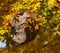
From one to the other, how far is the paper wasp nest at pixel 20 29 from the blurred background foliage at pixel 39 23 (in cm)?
11

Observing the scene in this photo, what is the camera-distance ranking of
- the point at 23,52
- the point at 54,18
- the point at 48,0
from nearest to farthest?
the point at 48,0 → the point at 54,18 → the point at 23,52

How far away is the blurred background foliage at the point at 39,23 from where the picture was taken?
158 inches

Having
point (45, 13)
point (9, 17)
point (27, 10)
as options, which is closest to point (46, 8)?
point (45, 13)

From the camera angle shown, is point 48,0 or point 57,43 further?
point 57,43

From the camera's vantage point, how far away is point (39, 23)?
13.2 ft

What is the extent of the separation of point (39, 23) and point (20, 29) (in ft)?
1.29

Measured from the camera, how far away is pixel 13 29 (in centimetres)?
432

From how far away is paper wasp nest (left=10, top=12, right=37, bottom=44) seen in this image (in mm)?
4090

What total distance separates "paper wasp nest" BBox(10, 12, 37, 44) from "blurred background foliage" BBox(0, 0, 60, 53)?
4.3 inches

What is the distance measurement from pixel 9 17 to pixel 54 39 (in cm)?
138

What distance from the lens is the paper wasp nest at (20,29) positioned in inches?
161

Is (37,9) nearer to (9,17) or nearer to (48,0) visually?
(48,0)

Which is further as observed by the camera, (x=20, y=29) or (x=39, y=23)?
(x=20, y=29)

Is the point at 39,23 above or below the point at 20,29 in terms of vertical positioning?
above
